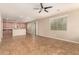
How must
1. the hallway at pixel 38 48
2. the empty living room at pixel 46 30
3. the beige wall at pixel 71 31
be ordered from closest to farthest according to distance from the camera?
1. the hallway at pixel 38 48
2. the empty living room at pixel 46 30
3. the beige wall at pixel 71 31

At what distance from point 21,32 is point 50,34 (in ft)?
13.1

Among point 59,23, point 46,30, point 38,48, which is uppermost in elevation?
point 59,23

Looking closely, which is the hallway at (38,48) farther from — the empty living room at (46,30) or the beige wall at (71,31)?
the beige wall at (71,31)

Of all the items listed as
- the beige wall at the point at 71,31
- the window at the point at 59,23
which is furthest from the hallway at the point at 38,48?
the window at the point at 59,23

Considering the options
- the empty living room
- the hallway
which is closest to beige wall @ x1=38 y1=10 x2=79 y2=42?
the empty living room

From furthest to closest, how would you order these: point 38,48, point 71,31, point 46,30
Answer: point 46,30 < point 71,31 < point 38,48

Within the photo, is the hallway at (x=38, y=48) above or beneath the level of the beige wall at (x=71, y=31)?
beneath

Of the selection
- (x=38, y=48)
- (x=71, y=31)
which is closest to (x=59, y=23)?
(x=71, y=31)

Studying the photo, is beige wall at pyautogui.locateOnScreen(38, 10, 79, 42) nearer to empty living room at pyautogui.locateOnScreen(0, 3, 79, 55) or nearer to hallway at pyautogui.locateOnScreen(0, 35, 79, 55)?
empty living room at pyautogui.locateOnScreen(0, 3, 79, 55)

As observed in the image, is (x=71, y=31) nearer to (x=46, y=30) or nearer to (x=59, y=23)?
(x=59, y=23)

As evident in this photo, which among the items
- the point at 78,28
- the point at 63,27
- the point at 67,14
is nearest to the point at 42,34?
the point at 63,27

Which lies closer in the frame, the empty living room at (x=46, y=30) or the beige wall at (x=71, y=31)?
the empty living room at (x=46, y=30)

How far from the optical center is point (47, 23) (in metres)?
9.84

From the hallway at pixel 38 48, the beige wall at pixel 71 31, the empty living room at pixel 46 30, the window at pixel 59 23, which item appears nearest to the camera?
the hallway at pixel 38 48
